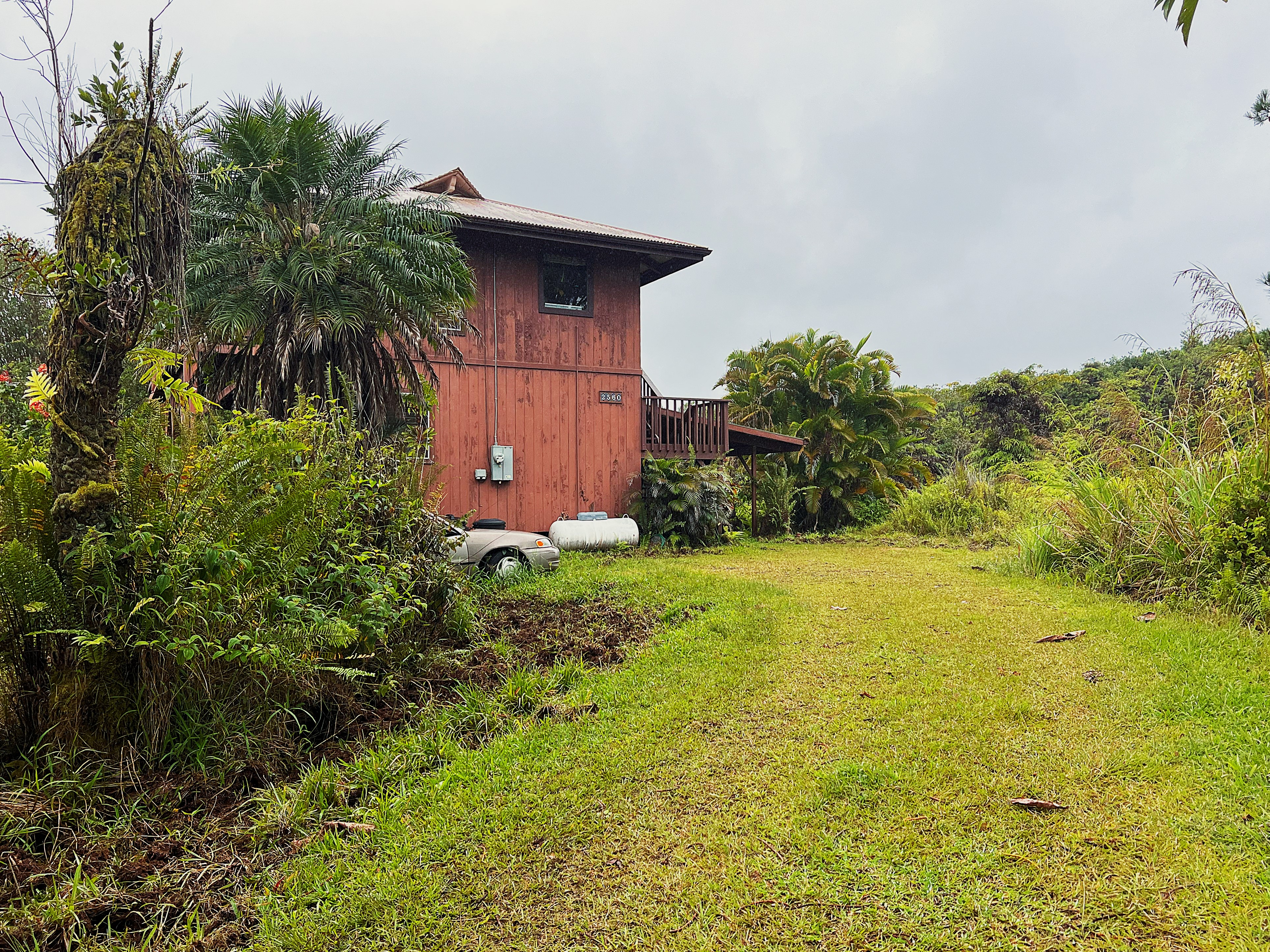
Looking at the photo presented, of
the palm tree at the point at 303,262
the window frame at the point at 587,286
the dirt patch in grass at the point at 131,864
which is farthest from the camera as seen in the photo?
the window frame at the point at 587,286

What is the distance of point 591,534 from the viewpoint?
45.6ft

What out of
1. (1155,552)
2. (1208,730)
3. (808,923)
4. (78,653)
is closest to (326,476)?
(78,653)

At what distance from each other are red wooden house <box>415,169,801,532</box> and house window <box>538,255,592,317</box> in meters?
0.02

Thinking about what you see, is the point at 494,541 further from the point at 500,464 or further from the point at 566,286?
the point at 566,286

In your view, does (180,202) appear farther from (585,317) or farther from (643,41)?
(643,41)

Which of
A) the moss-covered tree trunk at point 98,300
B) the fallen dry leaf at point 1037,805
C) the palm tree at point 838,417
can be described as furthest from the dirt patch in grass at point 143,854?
the palm tree at point 838,417

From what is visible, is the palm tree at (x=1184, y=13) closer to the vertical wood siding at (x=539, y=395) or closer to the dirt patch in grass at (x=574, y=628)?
the dirt patch in grass at (x=574, y=628)

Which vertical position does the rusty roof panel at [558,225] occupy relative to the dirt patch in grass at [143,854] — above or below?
above

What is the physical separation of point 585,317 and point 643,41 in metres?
5.53

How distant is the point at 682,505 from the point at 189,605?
39.9 feet

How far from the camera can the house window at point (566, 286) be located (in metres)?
15.7

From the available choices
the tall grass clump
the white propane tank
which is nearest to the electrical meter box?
the white propane tank

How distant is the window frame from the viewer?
51.2ft

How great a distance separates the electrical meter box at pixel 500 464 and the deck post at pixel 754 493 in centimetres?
627
